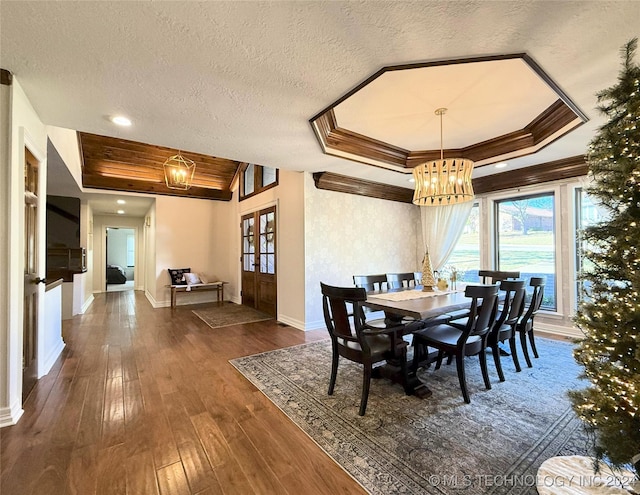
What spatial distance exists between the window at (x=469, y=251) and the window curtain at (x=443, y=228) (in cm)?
17

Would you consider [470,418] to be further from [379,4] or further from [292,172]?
[292,172]

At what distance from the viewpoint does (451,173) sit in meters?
2.71

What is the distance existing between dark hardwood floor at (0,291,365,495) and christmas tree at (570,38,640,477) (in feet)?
3.75

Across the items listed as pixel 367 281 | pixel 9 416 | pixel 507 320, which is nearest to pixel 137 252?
pixel 9 416

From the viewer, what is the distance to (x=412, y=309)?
6.79 feet

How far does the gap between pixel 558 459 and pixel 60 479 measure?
102 inches

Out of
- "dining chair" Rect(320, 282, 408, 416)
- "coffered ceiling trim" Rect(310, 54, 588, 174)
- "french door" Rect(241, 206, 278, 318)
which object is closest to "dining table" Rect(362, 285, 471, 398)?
"dining chair" Rect(320, 282, 408, 416)

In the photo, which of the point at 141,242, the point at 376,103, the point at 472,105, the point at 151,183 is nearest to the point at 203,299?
the point at 151,183

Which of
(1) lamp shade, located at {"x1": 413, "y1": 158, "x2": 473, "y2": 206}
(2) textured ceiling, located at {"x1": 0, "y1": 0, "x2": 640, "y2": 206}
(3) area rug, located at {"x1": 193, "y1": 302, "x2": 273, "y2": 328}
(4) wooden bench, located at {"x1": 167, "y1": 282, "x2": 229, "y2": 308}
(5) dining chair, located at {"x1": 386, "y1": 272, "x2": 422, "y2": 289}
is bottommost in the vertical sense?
(3) area rug, located at {"x1": 193, "y1": 302, "x2": 273, "y2": 328}

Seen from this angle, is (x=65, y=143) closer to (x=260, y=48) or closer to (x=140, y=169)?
(x=140, y=169)

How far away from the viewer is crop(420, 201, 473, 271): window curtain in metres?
5.07

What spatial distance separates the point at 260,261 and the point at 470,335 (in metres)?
4.18

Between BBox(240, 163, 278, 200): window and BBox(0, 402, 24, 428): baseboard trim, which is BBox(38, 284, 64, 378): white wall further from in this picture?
BBox(240, 163, 278, 200): window

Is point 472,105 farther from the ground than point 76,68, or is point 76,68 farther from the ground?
point 472,105
